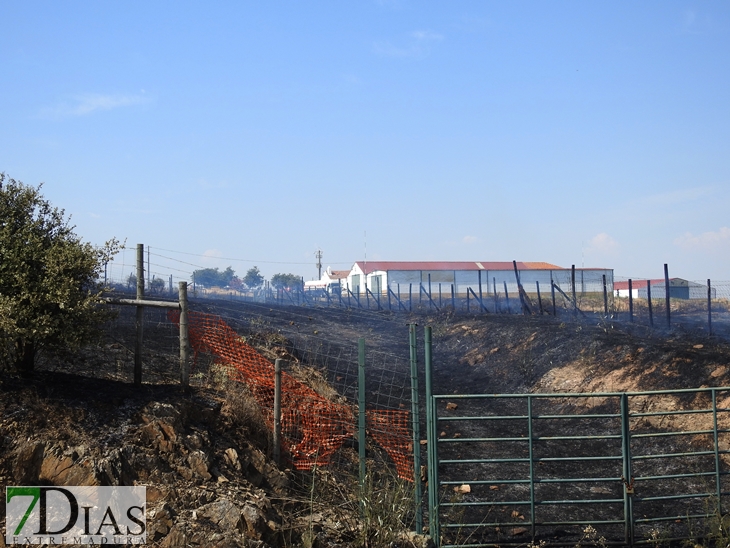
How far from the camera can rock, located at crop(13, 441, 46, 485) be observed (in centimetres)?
725

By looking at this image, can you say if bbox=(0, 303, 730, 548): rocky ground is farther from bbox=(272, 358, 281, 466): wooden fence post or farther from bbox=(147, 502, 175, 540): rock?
bbox=(272, 358, 281, 466): wooden fence post

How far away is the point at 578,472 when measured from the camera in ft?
38.1

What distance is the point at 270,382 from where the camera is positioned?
11039 mm

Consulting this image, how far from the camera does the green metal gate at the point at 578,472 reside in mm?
7551

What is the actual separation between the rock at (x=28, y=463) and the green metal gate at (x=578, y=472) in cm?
445

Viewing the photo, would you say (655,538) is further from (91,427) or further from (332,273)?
(332,273)

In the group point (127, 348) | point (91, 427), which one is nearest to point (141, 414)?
point (91, 427)

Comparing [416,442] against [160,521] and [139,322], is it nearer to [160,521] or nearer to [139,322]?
[160,521]

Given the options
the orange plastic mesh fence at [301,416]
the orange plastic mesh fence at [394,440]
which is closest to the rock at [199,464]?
the orange plastic mesh fence at [301,416]

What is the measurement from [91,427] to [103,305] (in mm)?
2142

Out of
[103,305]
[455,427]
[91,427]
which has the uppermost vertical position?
[103,305]

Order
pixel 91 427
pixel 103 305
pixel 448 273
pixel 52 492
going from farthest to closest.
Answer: pixel 448 273, pixel 103 305, pixel 91 427, pixel 52 492

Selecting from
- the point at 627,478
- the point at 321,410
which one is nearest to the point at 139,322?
the point at 321,410

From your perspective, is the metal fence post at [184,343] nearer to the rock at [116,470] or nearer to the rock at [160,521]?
the rock at [116,470]
